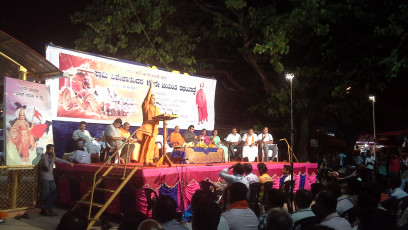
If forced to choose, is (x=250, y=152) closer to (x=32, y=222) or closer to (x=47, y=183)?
(x=47, y=183)

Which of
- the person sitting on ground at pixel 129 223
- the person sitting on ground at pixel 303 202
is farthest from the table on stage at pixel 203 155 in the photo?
the person sitting on ground at pixel 129 223

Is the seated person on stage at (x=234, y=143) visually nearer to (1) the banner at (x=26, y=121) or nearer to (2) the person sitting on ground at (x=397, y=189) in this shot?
(1) the banner at (x=26, y=121)

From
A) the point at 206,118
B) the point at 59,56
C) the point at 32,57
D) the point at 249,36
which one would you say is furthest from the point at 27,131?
the point at 249,36

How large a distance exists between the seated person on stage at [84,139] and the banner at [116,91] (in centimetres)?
65

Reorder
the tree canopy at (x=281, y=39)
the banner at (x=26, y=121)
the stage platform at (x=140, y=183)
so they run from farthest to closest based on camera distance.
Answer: the tree canopy at (x=281, y=39) → the banner at (x=26, y=121) → the stage platform at (x=140, y=183)

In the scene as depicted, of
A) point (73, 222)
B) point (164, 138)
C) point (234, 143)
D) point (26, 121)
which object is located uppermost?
point (26, 121)

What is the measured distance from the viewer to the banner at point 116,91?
1233 cm

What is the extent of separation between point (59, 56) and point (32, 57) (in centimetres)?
268

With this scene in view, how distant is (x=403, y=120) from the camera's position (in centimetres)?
2883

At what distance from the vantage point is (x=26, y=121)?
9.16 metres

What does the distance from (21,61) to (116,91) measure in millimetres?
4348

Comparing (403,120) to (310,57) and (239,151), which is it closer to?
(310,57)

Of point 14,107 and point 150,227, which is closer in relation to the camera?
point 150,227

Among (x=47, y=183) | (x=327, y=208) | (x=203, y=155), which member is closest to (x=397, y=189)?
(x=327, y=208)
